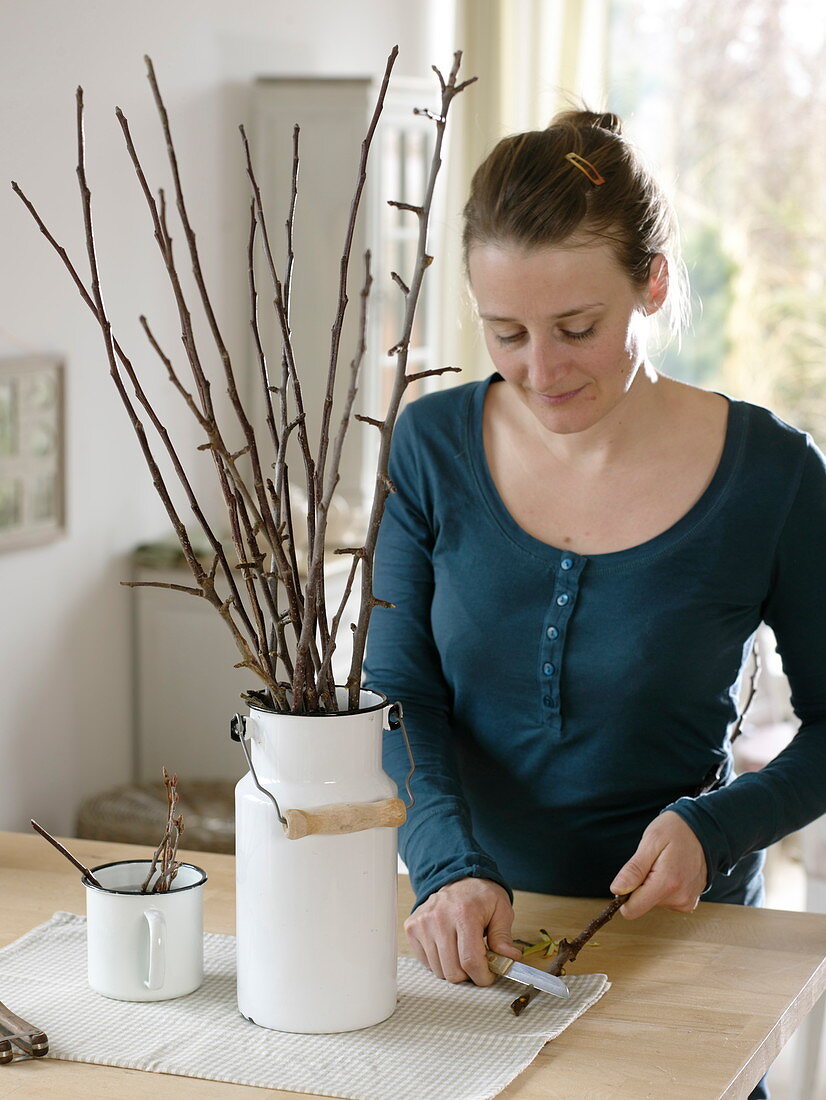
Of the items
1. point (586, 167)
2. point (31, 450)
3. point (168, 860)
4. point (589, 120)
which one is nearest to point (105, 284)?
point (31, 450)

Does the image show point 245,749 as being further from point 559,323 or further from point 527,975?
point 559,323

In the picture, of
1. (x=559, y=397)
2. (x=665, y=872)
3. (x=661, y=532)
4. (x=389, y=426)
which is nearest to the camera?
(x=389, y=426)

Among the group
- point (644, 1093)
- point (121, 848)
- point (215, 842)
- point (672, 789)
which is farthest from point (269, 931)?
point (215, 842)

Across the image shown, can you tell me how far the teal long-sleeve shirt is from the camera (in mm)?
1425

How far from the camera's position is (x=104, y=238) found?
3.26 m

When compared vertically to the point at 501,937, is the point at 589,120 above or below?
above

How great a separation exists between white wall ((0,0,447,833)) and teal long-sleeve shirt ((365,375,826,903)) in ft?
5.71

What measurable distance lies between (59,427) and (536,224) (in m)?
2.08

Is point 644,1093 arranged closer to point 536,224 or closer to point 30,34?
point 536,224

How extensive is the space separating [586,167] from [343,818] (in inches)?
26.6

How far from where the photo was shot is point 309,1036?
3.45 ft

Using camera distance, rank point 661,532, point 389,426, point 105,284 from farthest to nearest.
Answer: point 105,284
point 661,532
point 389,426

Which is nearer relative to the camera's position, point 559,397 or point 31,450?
point 559,397

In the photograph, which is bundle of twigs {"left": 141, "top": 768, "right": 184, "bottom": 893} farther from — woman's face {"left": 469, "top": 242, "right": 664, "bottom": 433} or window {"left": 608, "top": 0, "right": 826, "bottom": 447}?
window {"left": 608, "top": 0, "right": 826, "bottom": 447}
